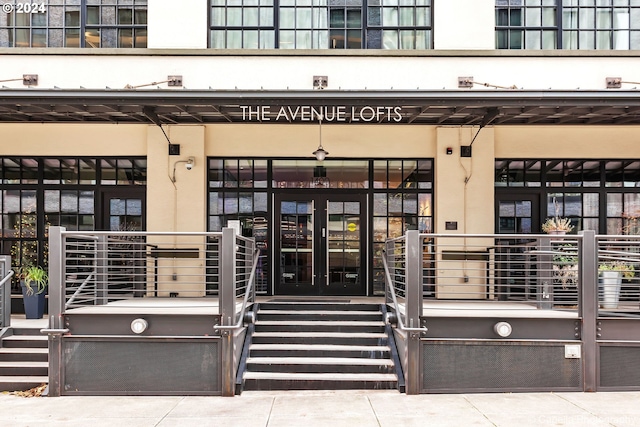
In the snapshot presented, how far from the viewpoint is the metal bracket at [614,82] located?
10984 mm

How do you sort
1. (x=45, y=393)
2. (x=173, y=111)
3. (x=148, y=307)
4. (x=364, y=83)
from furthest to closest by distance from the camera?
(x=364, y=83) → (x=173, y=111) → (x=148, y=307) → (x=45, y=393)

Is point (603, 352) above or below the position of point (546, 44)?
below

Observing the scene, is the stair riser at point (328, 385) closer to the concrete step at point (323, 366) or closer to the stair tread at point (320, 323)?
the concrete step at point (323, 366)

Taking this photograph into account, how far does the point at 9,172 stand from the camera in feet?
38.1

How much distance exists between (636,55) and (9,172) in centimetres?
1205

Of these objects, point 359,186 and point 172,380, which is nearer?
point 172,380

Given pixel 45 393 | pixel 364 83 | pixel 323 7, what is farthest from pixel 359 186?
pixel 45 393

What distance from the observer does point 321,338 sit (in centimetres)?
870

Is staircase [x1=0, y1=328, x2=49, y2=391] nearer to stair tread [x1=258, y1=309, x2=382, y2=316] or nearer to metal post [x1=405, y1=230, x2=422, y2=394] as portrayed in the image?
stair tread [x1=258, y1=309, x2=382, y2=316]

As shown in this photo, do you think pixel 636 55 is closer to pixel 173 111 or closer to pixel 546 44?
pixel 546 44

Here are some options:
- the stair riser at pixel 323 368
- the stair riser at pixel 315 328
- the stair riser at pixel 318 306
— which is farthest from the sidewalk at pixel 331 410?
the stair riser at pixel 318 306

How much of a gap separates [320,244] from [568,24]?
6.41 m

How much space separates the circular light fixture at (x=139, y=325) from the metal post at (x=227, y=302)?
982mm

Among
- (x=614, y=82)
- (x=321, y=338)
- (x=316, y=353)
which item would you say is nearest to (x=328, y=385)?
(x=316, y=353)
